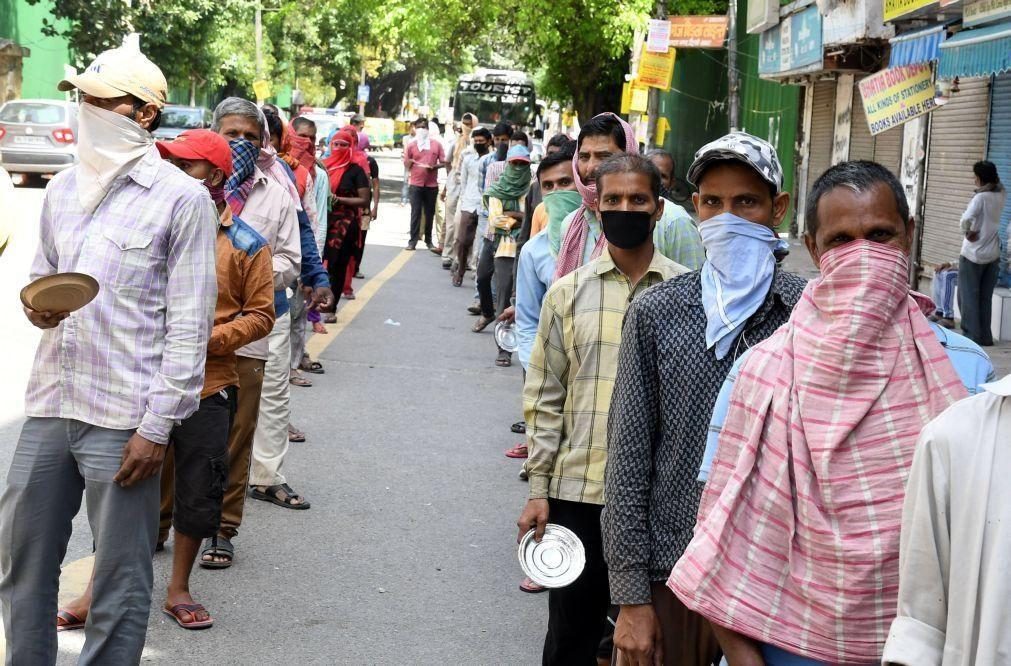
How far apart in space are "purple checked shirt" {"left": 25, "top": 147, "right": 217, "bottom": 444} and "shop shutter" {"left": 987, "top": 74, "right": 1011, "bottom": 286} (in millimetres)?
11442

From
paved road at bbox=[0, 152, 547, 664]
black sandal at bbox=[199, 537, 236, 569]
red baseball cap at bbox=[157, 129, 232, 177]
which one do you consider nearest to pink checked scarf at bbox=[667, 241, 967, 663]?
paved road at bbox=[0, 152, 547, 664]

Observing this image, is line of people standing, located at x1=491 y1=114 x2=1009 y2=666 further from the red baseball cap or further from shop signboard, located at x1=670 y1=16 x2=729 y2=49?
shop signboard, located at x1=670 y1=16 x2=729 y2=49

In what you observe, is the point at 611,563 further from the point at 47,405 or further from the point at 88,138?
the point at 88,138

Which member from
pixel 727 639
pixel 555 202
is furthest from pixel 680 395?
pixel 555 202

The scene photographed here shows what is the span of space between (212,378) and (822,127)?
19.7 metres

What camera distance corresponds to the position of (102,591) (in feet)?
11.9

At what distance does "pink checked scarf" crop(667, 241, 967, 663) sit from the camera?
2.38 meters

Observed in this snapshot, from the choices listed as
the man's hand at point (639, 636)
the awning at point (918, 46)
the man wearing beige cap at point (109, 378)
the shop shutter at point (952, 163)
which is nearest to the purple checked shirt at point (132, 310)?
the man wearing beige cap at point (109, 378)

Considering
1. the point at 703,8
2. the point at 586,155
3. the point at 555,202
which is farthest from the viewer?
the point at 703,8

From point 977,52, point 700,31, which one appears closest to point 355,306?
point 977,52

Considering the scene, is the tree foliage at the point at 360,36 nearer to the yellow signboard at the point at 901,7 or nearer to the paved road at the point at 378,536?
the yellow signboard at the point at 901,7

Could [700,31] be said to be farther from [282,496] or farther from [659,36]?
[282,496]

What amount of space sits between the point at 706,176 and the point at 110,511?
5.86 ft

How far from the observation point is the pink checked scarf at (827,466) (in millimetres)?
2379
